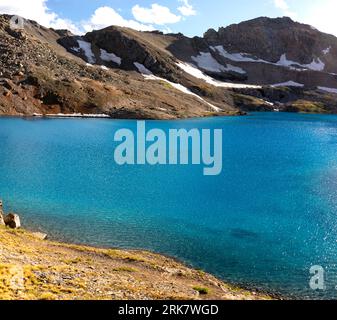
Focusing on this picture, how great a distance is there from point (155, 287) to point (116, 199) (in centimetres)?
2736

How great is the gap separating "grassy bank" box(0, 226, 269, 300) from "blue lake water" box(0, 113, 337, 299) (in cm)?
318

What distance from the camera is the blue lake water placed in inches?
1465

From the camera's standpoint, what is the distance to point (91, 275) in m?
28.8

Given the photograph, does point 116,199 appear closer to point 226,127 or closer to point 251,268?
point 251,268

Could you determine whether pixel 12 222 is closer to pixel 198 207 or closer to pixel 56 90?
pixel 198 207

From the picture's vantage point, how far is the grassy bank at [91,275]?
2497cm

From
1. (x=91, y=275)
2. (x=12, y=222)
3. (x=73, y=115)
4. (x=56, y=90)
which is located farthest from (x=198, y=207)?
(x=56, y=90)

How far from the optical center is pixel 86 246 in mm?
38344

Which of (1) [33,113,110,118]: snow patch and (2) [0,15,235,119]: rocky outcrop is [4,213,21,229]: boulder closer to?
(2) [0,15,235,119]: rocky outcrop

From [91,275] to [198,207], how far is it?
1031 inches

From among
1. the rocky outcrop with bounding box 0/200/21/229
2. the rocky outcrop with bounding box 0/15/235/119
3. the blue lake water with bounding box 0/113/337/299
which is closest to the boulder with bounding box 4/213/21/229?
the rocky outcrop with bounding box 0/200/21/229

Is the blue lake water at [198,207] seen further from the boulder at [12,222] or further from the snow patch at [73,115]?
the snow patch at [73,115]

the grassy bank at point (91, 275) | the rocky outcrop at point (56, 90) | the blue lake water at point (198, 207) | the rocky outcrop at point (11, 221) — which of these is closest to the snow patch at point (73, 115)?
the rocky outcrop at point (56, 90)

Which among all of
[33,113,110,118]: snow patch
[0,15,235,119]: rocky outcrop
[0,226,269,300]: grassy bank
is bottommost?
[0,226,269,300]: grassy bank
